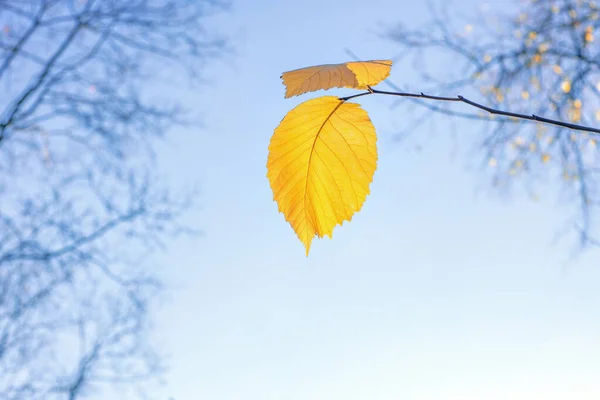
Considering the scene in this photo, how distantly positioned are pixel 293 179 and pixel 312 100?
0.05 metres

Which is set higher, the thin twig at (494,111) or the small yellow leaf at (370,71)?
the small yellow leaf at (370,71)

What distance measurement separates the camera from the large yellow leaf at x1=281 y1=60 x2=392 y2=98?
0.79ft

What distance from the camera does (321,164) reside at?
29 cm

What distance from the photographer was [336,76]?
0.24 meters

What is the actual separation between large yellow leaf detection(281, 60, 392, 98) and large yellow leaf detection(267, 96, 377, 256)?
27mm

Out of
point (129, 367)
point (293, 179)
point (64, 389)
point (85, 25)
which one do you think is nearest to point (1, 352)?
point (64, 389)

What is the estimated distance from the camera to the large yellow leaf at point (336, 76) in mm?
242

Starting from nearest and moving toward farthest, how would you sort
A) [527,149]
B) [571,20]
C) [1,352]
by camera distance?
[571,20]
[527,149]
[1,352]

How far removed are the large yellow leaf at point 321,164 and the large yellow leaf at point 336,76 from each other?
3 centimetres

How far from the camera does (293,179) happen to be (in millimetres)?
297

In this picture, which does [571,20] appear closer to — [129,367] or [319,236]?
[319,236]

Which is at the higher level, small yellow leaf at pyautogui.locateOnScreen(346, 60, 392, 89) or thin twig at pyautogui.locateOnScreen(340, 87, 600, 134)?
small yellow leaf at pyautogui.locateOnScreen(346, 60, 392, 89)

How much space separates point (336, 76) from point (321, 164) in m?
0.06

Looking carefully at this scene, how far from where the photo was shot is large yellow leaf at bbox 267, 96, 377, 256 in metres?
0.28
